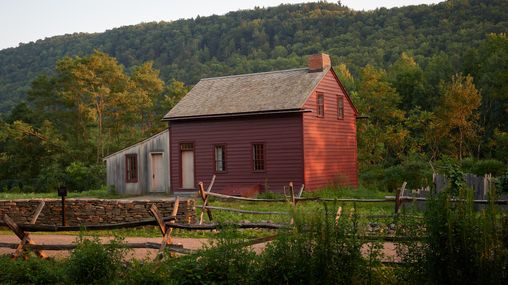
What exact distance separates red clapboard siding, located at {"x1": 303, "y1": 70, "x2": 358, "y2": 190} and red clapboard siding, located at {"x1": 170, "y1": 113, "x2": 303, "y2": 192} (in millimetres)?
631

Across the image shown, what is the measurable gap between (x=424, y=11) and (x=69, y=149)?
1696 inches

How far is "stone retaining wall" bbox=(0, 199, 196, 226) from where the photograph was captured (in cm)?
1872

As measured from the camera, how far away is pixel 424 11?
239ft

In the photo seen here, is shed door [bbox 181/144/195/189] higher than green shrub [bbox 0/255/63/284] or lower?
higher

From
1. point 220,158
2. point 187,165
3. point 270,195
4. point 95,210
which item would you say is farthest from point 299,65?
point 95,210

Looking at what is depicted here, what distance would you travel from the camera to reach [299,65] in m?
68.6

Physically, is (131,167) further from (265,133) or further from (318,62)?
(318,62)

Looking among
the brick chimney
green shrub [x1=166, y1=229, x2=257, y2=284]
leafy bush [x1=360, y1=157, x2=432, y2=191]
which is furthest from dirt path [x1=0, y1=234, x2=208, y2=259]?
the brick chimney

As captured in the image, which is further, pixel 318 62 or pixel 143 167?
pixel 143 167

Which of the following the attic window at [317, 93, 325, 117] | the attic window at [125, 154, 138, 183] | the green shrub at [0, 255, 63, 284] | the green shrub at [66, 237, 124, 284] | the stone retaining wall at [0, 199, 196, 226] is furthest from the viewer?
the attic window at [125, 154, 138, 183]

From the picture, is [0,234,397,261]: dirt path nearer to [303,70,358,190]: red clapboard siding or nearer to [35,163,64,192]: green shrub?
[303,70,358,190]: red clapboard siding

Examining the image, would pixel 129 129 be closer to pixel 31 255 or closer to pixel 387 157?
pixel 387 157

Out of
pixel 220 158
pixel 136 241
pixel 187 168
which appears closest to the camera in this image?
pixel 136 241

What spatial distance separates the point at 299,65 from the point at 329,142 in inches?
1513
